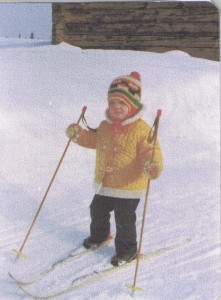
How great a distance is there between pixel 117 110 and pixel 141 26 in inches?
9.1

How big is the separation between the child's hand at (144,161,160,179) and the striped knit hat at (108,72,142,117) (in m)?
0.11

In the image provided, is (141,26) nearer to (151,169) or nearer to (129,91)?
(129,91)

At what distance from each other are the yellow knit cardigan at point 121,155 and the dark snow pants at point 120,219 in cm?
2

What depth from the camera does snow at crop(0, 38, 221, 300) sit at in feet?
3.92

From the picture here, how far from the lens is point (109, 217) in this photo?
1.21 metres

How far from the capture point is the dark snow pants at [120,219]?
1.18m

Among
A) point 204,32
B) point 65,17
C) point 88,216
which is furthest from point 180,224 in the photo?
point 65,17

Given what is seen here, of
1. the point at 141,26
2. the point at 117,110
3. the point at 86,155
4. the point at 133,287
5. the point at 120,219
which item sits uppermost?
the point at 141,26

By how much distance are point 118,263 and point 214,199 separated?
260mm

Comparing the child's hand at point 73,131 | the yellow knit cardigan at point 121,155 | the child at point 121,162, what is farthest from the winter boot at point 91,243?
the child's hand at point 73,131

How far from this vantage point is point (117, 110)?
115 centimetres

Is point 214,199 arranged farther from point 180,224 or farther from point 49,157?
point 49,157

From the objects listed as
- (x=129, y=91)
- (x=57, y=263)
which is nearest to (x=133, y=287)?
(x=57, y=263)

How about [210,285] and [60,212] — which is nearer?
[210,285]
